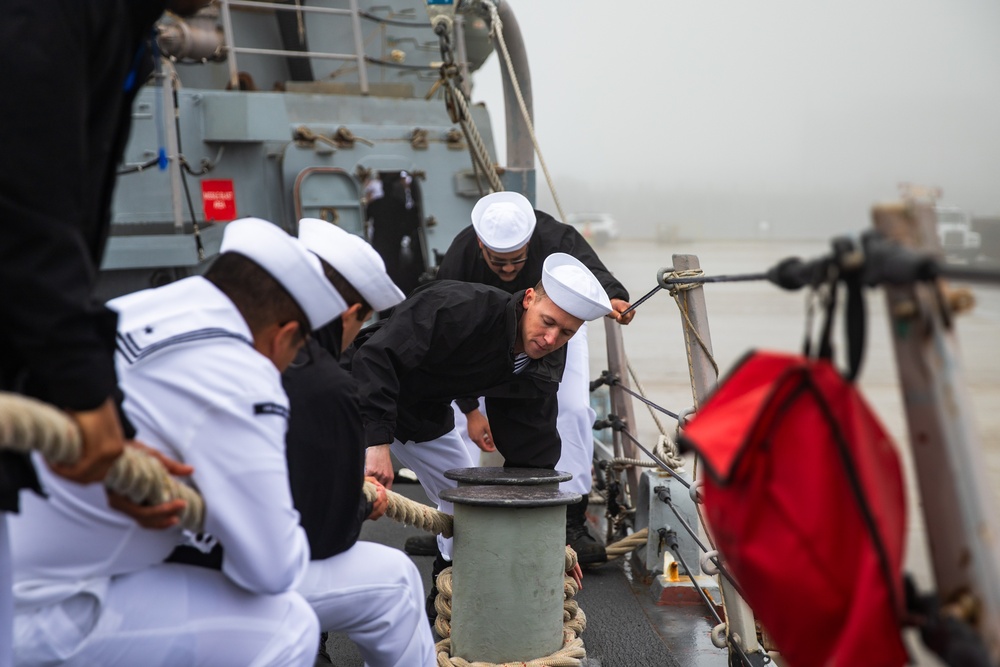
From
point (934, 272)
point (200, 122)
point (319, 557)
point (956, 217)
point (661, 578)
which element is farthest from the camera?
point (200, 122)

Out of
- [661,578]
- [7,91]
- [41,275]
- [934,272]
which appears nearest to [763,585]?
[934,272]

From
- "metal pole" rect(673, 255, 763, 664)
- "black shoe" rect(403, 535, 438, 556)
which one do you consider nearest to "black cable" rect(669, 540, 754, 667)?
"metal pole" rect(673, 255, 763, 664)

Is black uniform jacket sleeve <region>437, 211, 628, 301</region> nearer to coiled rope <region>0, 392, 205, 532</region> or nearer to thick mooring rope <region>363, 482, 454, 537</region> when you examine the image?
thick mooring rope <region>363, 482, 454, 537</region>

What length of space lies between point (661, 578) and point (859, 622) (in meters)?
2.65

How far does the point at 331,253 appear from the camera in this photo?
2.26 m

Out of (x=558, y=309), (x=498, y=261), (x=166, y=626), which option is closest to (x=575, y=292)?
(x=558, y=309)

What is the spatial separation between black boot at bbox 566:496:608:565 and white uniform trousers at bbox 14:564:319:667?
2211 mm

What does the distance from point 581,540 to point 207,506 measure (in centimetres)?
259

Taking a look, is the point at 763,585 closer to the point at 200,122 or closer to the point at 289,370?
the point at 289,370

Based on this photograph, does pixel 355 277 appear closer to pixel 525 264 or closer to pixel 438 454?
pixel 438 454

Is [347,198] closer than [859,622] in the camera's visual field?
No

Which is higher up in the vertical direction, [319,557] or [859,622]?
[859,622]

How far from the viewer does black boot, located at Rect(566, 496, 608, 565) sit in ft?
12.9

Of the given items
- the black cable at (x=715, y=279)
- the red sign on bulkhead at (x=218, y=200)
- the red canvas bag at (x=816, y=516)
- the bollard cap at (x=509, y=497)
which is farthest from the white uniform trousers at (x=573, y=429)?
the red sign on bulkhead at (x=218, y=200)
